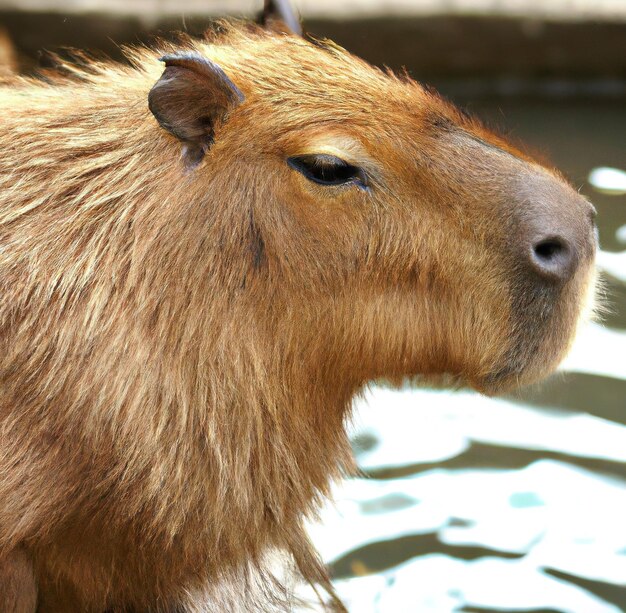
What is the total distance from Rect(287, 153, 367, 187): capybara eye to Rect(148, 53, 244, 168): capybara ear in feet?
0.64

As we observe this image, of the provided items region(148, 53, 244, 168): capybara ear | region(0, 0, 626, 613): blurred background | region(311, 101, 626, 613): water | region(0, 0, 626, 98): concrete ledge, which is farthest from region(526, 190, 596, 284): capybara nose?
region(0, 0, 626, 98): concrete ledge

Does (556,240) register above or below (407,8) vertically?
below

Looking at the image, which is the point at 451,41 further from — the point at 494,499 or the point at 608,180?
the point at 494,499

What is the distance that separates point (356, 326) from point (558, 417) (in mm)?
1957


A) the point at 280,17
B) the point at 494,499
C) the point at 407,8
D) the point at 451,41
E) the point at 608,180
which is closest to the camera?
the point at 280,17

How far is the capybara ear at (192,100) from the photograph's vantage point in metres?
2.39

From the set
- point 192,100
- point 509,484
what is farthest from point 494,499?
point 192,100

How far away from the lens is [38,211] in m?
2.58

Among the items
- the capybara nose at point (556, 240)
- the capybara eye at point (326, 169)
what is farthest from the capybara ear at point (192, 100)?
the capybara nose at point (556, 240)

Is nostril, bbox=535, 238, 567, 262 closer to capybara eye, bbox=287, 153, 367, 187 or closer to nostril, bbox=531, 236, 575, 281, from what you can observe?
nostril, bbox=531, 236, 575, 281

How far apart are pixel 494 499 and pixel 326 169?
71.7 inches

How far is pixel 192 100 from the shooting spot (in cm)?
244

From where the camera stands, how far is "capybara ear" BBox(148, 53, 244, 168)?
2389 millimetres

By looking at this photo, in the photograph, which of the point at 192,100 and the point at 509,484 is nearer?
the point at 192,100
